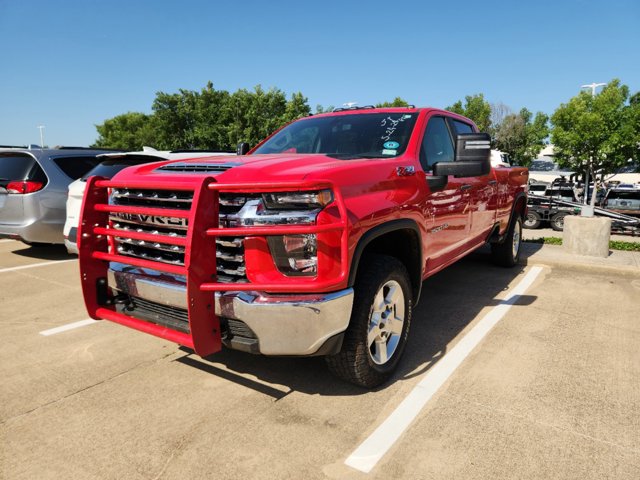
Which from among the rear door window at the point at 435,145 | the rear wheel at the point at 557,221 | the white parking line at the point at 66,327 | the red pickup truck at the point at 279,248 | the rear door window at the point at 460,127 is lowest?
the rear wheel at the point at 557,221

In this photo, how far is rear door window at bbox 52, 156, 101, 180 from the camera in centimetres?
695

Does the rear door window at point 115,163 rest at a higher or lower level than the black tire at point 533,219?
higher

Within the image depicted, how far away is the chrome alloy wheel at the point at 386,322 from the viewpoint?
2857 mm

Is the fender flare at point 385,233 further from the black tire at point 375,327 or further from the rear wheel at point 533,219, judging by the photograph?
the rear wheel at point 533,219

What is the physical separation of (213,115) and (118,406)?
120ft

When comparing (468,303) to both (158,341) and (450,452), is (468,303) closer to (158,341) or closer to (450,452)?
(450,452)

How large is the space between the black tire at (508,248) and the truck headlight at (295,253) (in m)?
4.49

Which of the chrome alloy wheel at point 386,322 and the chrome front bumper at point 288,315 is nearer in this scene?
the chrome front bumper at point 288,315

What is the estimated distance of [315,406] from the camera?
279 cm

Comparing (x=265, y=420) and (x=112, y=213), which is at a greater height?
(x=112, y=213)

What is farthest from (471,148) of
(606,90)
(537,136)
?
(537,136)

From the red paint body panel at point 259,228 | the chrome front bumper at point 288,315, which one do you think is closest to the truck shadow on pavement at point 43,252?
the red paint body panel at point 259,228

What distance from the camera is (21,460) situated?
2.28m

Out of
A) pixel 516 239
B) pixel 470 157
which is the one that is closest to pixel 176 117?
pixel 516 239
